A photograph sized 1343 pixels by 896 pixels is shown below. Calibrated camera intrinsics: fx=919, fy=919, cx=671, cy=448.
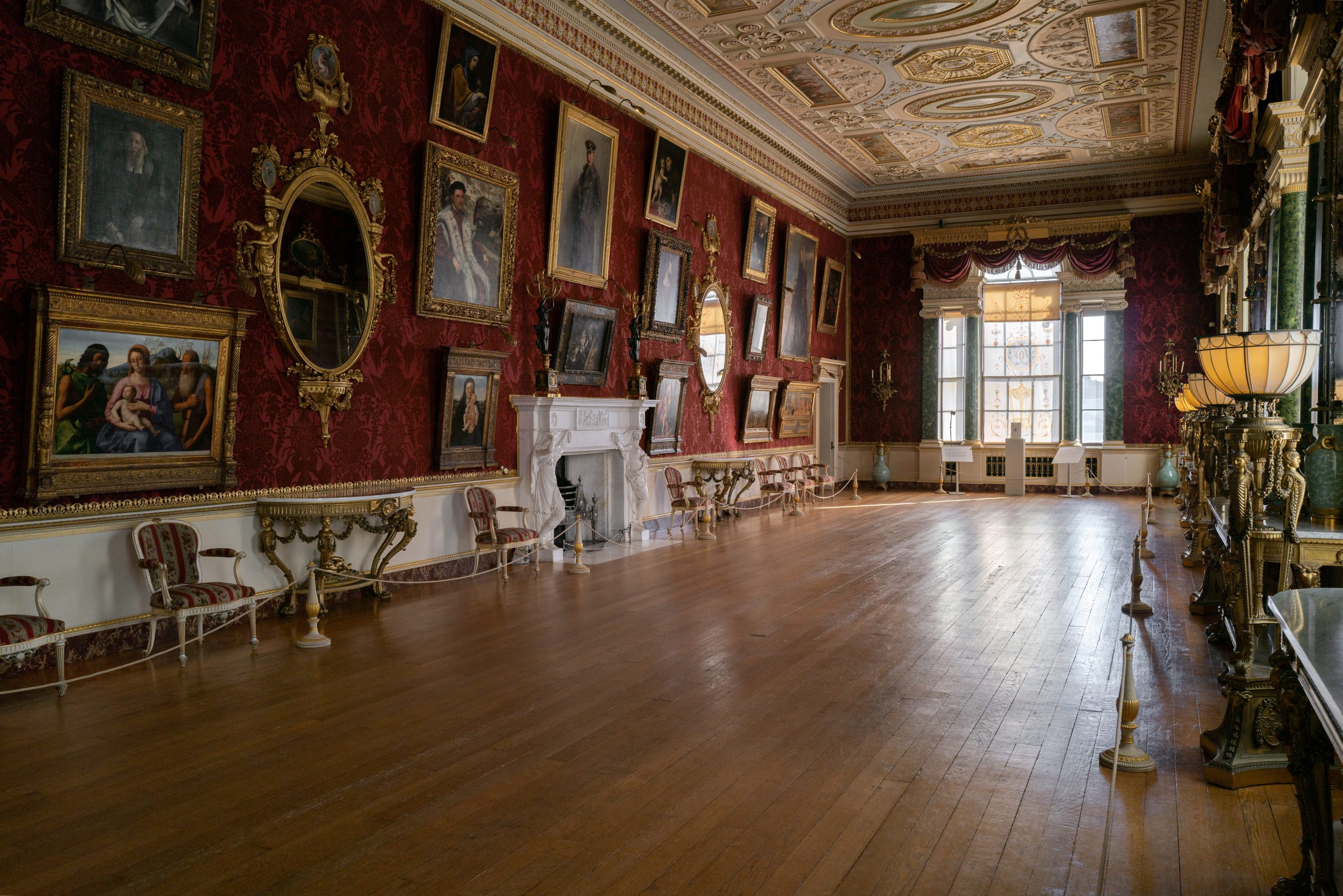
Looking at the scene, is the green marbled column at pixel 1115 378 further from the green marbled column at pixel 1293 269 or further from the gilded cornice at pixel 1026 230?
the green marbled column at pixel 1293 269

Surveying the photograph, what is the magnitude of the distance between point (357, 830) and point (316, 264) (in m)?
5.65

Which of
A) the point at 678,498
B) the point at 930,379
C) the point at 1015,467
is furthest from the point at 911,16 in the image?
the point at 1015,467

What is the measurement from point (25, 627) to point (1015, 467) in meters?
18.9

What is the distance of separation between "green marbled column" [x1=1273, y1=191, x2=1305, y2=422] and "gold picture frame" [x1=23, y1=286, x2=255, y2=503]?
29.2 ft

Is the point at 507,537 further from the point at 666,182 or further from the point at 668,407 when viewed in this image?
the point at 666,182

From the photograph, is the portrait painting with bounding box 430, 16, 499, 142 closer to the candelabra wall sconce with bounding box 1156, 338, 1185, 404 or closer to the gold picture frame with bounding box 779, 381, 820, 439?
the gold picture frame with bounding box 779, 381, 820, 439

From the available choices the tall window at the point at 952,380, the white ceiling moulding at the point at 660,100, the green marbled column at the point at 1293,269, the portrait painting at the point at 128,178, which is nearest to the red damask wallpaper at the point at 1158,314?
the tall window at the point at 952,380

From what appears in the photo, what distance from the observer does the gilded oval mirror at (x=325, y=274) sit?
7797mm

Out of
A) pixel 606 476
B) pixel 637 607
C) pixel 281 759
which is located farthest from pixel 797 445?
pixel 281 759

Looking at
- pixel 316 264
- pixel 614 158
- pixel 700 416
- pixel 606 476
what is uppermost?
pixel 614 158

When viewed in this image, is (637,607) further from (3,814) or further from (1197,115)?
(1197,115)

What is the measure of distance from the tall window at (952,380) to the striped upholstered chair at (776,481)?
5.42 metres

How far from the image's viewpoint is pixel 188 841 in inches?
143

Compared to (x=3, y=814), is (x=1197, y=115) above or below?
above
